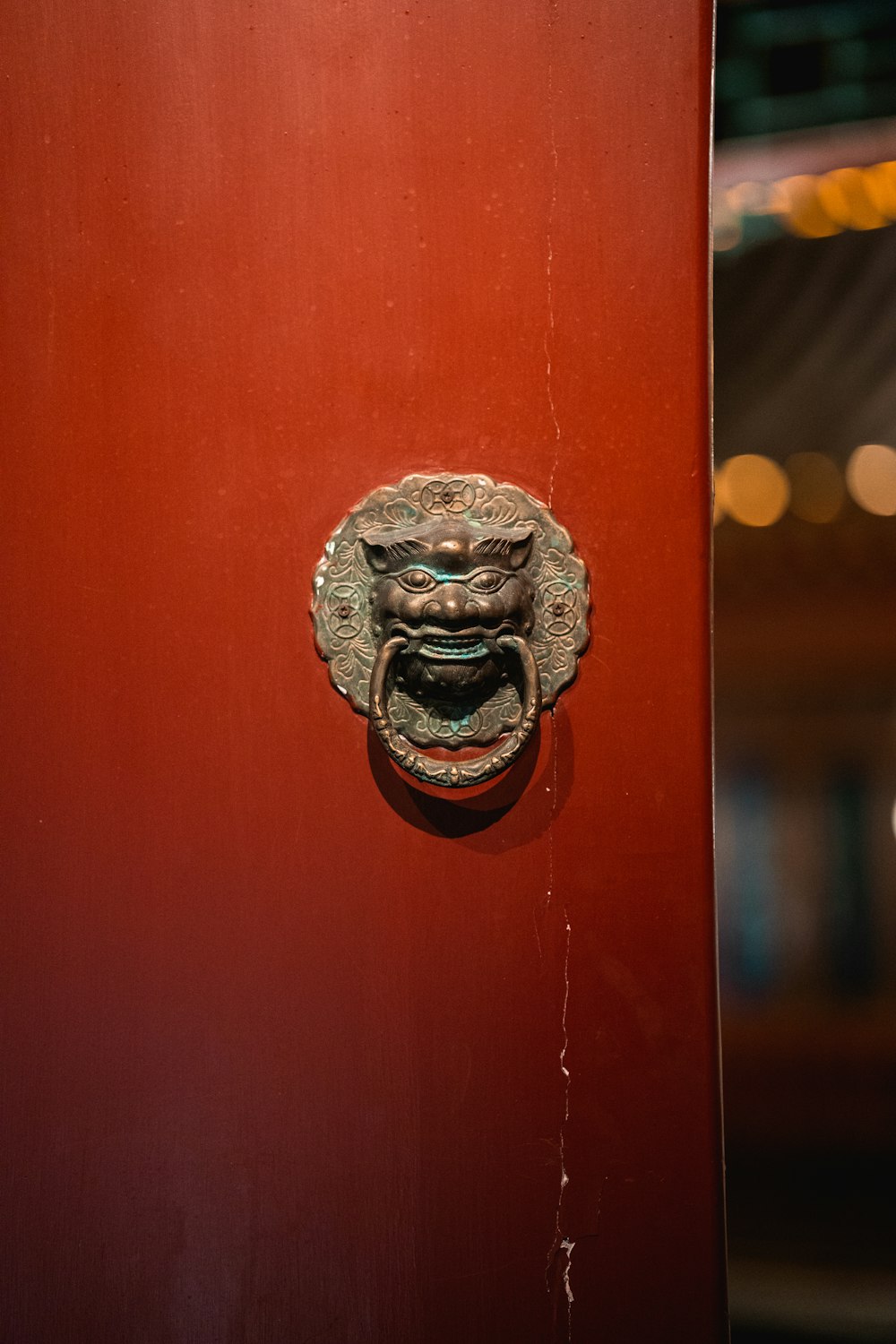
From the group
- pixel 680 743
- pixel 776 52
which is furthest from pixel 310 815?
pixel 776 52

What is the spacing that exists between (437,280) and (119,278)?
20cm

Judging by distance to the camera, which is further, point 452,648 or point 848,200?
point 848,200

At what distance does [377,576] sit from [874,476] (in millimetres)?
1218

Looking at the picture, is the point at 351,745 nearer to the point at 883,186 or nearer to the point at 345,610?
the point at 345,610

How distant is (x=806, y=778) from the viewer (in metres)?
1.61

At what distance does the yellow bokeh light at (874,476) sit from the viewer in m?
1.53

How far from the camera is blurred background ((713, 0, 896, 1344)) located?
4.97 feet

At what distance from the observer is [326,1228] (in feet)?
1.97

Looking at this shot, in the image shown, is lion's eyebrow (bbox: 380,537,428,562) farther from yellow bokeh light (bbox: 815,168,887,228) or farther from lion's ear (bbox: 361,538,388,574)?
yellow bokeh light (bbox: 815,168,887,228)

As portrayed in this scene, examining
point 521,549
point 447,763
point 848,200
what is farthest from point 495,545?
point 848,200

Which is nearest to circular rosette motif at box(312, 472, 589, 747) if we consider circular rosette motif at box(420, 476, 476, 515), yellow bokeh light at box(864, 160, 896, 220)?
circular rosette motif at box(420, 476, 476, 515)

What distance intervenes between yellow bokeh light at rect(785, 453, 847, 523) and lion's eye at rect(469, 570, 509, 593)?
118cm

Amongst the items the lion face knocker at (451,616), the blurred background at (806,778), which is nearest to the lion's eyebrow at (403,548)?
the lion face knocker at (451,616)

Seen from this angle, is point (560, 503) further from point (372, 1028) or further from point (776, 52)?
point (776, 52)
